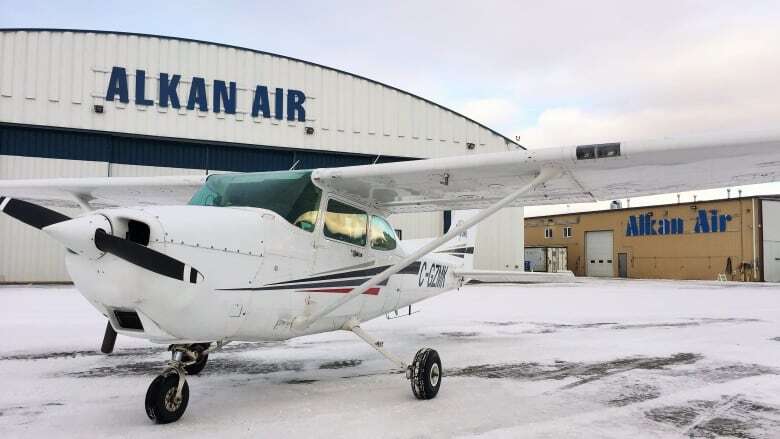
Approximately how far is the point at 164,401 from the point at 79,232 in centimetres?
157

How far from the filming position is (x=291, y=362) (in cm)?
713

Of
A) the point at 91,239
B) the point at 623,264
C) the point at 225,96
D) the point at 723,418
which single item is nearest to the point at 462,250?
the point at 723,418

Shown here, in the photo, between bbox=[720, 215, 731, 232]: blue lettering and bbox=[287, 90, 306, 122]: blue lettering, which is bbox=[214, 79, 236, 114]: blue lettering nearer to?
bbox=[287, 90, 306, 122]: blue lettering

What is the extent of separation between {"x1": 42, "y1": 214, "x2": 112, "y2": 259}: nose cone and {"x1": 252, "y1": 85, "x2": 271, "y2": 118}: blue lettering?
20.2m

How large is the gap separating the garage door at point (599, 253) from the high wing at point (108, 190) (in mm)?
44163

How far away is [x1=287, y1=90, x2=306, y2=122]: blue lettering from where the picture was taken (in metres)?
23.6

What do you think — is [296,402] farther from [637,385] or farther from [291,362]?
[637,385]

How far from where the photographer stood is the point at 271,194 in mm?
5148

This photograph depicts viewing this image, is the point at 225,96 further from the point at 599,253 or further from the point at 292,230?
the point at 599,253

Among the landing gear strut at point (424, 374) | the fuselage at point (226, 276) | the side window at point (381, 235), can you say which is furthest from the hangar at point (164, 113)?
the landing gear strut at point (424, 374)

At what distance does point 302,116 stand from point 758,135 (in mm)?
20788

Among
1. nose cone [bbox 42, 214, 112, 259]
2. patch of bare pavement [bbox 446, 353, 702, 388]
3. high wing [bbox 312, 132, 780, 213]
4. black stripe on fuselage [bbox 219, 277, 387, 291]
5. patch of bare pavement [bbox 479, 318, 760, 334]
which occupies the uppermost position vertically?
high wing [bbox 312, 132, 780, 213]

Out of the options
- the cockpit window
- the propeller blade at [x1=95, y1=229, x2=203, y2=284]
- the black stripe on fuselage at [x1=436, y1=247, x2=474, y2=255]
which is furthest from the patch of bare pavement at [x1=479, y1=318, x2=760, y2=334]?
the propeller blade at [x1=95, y1=229, x2=203, y2=284]

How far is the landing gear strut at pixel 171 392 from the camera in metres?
4.32
